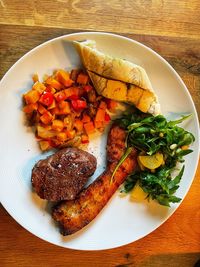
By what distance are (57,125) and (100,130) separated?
306mm

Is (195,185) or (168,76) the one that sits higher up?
(168,76)

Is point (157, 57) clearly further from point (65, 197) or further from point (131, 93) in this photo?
point (65, 197)

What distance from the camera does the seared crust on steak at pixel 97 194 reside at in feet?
8.46

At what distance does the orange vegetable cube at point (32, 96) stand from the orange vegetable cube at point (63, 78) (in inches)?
6.7

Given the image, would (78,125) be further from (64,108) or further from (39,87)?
(39,87)

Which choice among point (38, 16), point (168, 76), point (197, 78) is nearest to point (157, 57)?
point (168, 76)

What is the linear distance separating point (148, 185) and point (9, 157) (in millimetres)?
905

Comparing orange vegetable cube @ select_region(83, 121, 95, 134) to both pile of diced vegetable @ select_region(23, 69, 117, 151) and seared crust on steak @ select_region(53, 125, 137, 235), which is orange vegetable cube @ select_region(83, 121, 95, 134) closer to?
pile of diced vegetable @ select_region(23, 69, 117, 151)

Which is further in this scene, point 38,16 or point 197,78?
point 197,78

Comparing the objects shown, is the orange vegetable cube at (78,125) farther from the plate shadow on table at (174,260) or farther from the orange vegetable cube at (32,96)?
the plate shadow on table at (174,260)

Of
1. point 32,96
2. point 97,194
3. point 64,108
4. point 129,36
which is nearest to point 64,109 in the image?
point 64,108

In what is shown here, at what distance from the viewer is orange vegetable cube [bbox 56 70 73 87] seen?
255 cm

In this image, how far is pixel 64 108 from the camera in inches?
101

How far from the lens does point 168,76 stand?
2.70 meters
